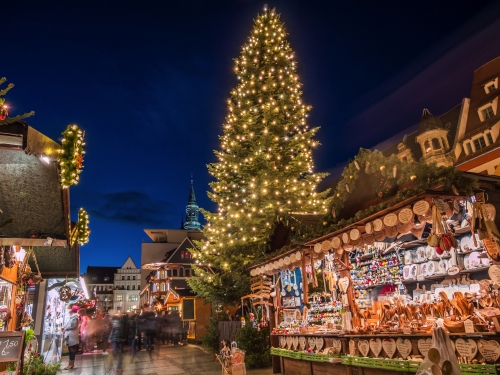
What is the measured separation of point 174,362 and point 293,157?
1005cm

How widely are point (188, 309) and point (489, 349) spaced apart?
21387 mm

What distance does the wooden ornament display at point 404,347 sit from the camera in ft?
20.4

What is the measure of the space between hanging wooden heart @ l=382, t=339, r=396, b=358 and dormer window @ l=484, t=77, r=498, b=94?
1935 cm

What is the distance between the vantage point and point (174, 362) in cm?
1380

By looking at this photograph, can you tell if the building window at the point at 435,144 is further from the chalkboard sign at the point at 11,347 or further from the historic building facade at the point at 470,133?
the chalkboard sign at the point at 11,347

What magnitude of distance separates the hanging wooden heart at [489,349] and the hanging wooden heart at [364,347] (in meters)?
2.31

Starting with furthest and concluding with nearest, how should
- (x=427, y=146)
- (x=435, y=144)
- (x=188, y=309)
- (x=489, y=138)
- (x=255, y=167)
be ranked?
1. (x=427, y=146)
2. (x=188, y=309)
3. (x=435, y=144)
4. (x=489, y=138)
5. (x=255, y=167)

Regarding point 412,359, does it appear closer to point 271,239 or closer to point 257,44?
point 271,239

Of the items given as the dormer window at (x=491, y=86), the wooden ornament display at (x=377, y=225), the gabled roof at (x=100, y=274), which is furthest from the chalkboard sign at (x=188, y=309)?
the gabled roof at (x=100, y=274)

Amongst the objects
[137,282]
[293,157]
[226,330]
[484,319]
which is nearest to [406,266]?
[484,319]

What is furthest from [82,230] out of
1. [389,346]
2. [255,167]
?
[255,167]

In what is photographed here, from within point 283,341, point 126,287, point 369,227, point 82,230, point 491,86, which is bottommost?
point 283,341

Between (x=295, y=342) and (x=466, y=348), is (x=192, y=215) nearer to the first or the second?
(x=295, y=342)

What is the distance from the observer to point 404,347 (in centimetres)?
629
